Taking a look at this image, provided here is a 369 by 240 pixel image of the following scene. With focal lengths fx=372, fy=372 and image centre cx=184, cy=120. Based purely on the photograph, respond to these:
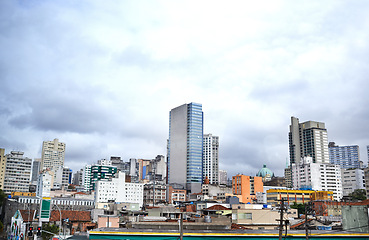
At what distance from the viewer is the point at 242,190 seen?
199750 millimetres

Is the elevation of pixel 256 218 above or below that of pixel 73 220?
above

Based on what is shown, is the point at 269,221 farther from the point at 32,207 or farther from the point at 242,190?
the point at 242,190

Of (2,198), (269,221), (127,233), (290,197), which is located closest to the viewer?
(127,233)

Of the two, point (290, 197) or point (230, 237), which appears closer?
point (230, 237)

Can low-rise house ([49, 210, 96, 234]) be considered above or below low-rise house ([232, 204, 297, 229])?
below

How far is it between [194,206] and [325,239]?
304 feet

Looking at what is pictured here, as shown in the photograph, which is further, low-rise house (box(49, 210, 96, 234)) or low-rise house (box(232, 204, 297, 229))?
low-rise house (box(49, 210, 96, 234))

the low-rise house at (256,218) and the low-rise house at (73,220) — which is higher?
the low-rise house at (256,218)

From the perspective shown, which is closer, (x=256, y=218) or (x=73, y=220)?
(x=256, y=218)

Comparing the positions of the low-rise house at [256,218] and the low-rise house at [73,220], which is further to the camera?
the low-rise house at [73,220]

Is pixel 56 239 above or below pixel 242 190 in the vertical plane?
below

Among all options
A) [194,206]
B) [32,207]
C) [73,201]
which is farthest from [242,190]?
[32,207]

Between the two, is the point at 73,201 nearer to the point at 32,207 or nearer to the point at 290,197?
the point at 32,207

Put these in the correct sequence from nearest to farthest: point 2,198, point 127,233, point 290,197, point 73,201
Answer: point 127,233, point 2,198, point 73,201, point 290,197
